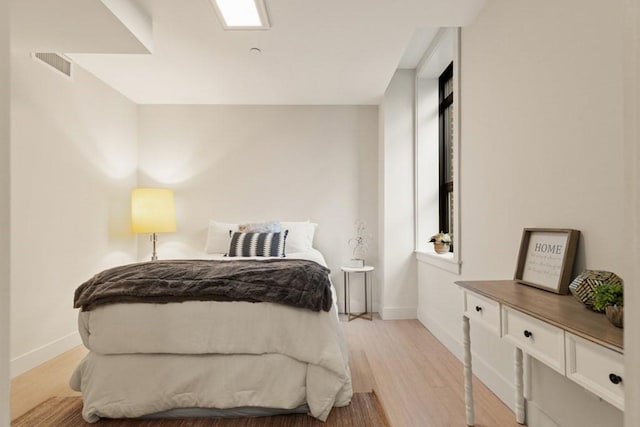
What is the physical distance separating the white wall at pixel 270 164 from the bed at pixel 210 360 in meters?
2.29

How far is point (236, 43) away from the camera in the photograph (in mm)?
2812

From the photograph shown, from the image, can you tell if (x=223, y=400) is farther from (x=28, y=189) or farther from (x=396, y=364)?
(x=28, y=189)

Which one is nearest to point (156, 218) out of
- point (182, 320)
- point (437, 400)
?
point (182, 320)

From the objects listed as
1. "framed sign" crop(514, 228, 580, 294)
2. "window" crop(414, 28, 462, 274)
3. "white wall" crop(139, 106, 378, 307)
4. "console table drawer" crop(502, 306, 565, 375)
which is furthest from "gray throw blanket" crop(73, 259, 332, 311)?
"white wall" crop(139, 106, 378, 307)

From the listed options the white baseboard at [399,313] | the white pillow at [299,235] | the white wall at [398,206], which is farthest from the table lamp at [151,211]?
the white baseboard at [399,313]

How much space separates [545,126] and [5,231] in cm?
197

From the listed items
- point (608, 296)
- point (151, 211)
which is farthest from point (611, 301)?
point (151, 211)

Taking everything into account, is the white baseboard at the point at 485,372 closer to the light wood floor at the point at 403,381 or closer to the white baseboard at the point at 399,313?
the light wood floor at the point at 403,381

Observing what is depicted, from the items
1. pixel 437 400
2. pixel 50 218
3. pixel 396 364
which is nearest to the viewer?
pixel 437 400

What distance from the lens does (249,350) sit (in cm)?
192

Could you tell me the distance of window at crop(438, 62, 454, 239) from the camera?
3.61 metres

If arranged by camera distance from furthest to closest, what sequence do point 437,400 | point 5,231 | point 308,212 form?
point 308,212 → point 437,400 → point 5,231

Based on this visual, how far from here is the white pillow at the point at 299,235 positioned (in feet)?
12.2

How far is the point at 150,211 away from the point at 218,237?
2.54 feet
